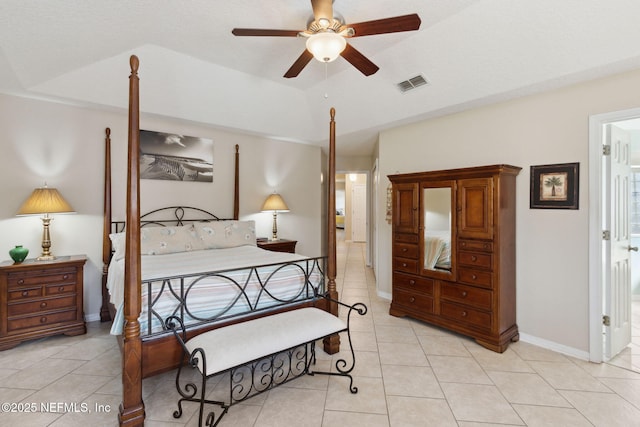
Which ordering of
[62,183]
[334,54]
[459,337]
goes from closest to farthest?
[334,54] < [459,337] < [62,183]

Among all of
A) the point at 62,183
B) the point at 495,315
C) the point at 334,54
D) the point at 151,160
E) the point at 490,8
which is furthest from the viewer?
the point at 151,160

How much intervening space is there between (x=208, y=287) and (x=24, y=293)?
2.10 metres

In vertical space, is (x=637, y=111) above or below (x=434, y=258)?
above

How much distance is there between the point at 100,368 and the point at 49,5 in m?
2.81

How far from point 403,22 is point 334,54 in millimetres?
484

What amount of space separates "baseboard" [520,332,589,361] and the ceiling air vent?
9.36 feet

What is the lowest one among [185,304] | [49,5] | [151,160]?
[185,304]

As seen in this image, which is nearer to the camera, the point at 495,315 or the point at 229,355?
the point at 229,355

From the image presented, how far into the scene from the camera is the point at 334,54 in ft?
7.07

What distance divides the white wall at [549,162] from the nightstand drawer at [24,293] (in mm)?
4682

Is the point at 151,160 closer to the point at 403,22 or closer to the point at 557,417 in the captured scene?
the point at 403,22

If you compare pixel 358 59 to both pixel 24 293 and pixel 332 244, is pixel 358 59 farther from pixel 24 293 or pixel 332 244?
pixel 24 293

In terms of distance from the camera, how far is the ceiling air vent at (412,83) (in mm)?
3326

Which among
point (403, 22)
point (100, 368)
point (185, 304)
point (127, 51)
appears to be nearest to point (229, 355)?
point (185, 304)
